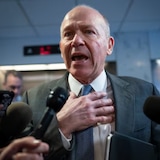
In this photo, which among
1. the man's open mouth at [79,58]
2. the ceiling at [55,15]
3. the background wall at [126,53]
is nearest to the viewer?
the man's open mouth at [79,58]

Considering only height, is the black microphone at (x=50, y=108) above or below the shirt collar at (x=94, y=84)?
below

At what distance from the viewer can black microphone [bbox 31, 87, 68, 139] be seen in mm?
463

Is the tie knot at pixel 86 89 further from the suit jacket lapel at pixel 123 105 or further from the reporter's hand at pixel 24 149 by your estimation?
the reporter's hand at pixel 24 149

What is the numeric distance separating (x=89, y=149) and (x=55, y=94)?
34cm

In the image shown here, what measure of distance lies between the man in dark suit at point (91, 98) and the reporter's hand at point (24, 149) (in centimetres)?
33

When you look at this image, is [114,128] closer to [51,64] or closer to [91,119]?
[91,119]

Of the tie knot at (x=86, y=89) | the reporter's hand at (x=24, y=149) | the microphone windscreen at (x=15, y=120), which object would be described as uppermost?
the tie knot at (x=86, y=89)

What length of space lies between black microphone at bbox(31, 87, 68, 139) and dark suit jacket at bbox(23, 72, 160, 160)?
209 millimetres

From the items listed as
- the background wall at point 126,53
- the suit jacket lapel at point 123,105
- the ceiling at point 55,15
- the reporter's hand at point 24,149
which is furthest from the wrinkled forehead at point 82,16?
the background wall at point 126,53

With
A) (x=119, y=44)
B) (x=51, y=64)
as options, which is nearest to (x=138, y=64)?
(x=119, y=44)

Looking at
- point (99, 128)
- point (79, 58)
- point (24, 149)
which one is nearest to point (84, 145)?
point (99, 128)

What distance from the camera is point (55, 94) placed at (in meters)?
0.53

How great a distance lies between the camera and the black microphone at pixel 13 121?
56 cm

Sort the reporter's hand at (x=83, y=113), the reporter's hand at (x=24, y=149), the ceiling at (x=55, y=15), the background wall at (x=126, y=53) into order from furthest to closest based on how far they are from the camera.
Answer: the background wall at (x=126, y=53), the ceiling at (x=55, y=15), the reporter's hand at (x=83, y=113), the reporter's hand at (x=24, y=149)
